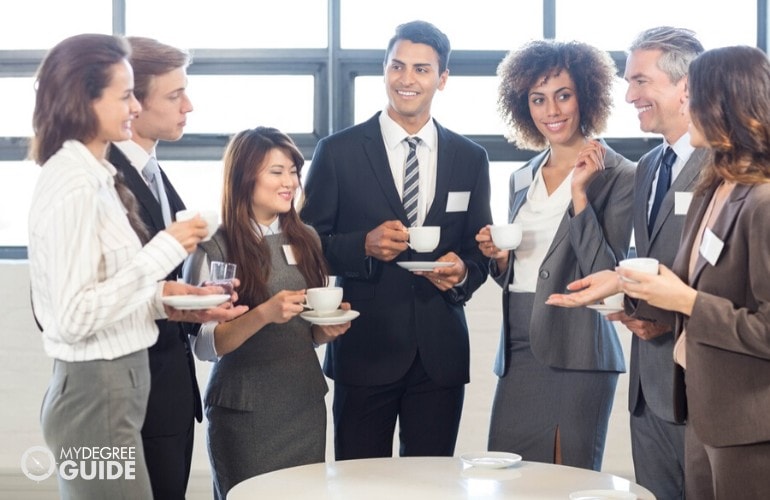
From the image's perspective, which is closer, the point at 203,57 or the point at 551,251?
the point at 551,251

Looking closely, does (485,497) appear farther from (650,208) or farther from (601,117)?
(601,117)

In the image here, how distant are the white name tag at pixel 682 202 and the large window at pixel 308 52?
2.14 m

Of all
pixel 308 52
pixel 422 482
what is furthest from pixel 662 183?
pixel 308 52

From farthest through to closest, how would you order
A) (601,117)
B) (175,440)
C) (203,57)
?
(203,57) < (601,117) < (175,440)

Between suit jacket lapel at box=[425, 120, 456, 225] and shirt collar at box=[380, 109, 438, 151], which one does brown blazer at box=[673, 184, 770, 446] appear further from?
shirt collar at box=[380, 109, 438, 151]

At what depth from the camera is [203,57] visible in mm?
4887

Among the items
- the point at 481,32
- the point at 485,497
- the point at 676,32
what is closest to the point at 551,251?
the point at 676,32

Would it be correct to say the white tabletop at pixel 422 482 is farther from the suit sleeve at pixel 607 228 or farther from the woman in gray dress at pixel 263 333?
the suit sleeve at pixel 607 228

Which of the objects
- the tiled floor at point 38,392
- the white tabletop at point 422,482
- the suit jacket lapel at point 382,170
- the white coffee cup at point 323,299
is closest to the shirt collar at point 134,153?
the white coffee cup at point 323,299

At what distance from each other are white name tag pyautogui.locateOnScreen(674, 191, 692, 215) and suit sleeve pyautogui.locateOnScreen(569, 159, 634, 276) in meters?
0.29

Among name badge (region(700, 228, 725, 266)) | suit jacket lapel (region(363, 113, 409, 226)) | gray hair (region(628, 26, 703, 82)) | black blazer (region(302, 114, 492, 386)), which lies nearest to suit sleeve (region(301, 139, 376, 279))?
black blazer (region(302, 114, 492, 386))

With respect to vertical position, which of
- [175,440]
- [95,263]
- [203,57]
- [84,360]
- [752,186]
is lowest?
[175,440]

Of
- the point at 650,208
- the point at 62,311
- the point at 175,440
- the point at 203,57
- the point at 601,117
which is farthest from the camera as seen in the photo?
the point at 203,57

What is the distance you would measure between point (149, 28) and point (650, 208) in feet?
9.77
